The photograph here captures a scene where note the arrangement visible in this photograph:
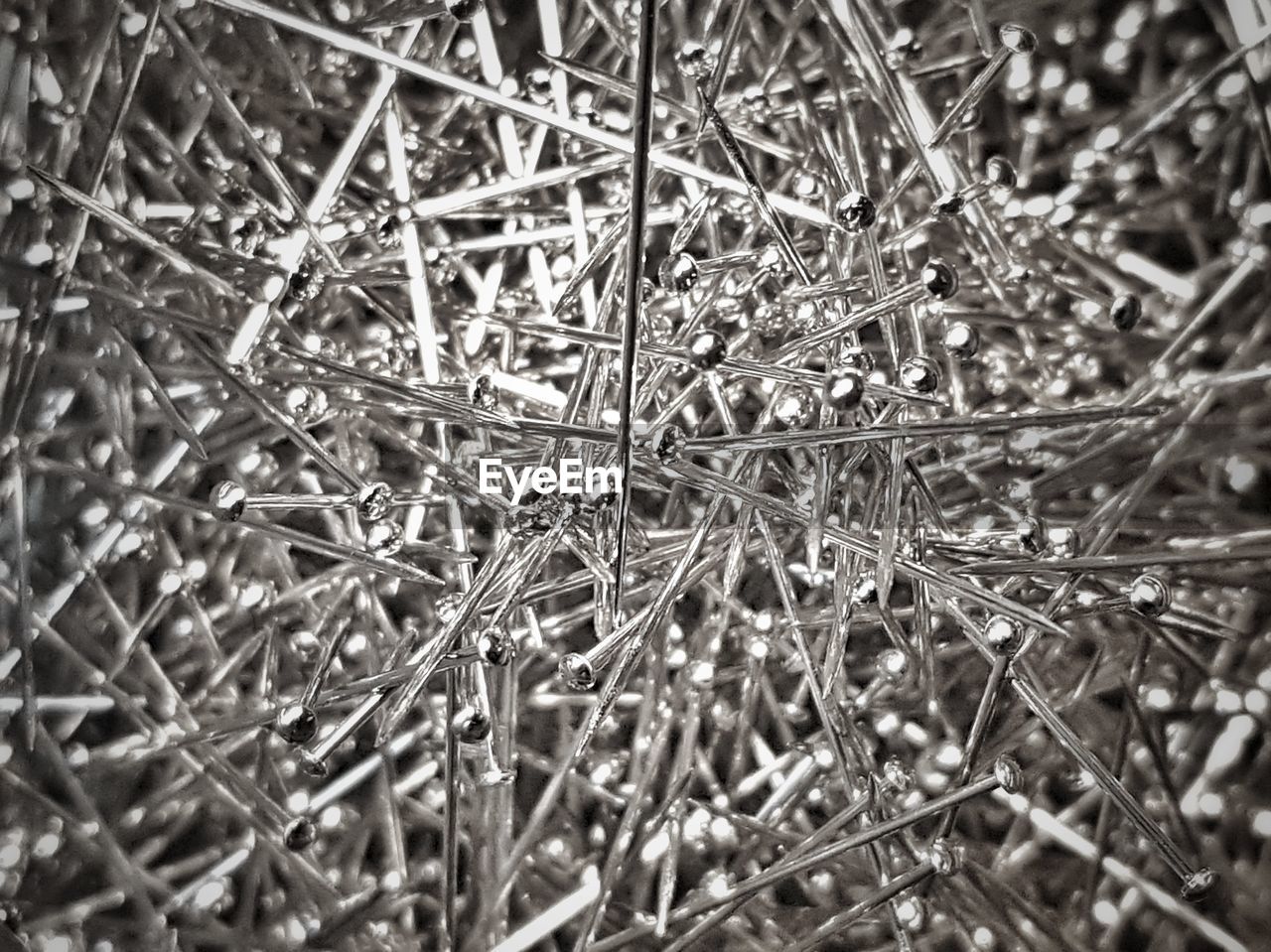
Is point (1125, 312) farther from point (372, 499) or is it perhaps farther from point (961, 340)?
point (372, 499)

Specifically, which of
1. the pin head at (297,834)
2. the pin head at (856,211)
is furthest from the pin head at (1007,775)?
the pin head at (297,834)

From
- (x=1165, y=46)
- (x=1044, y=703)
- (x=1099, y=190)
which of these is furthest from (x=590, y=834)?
(x=1165, y=46)

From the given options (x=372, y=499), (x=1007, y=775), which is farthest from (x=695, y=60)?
(x=1007, y=775)

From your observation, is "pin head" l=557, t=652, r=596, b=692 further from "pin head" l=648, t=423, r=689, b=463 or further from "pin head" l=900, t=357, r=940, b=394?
"pin head" l=900, t=357, r=940, b=394

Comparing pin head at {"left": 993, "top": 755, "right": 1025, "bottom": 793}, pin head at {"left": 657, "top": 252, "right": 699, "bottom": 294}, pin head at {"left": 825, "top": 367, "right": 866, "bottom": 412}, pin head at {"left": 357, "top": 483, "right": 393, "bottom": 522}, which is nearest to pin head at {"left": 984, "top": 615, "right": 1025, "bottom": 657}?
pin head at {"left": 993, "top": 755, "right": 1025, "bottom": 793}

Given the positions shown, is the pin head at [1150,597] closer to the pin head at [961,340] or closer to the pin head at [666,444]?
the pin head at [961,340]

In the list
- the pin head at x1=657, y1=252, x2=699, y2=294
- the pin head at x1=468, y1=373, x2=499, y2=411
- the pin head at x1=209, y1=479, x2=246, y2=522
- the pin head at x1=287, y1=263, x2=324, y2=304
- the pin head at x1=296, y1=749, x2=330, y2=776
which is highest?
the pin head at x1=287, y1=263, x2=324, y2=304
